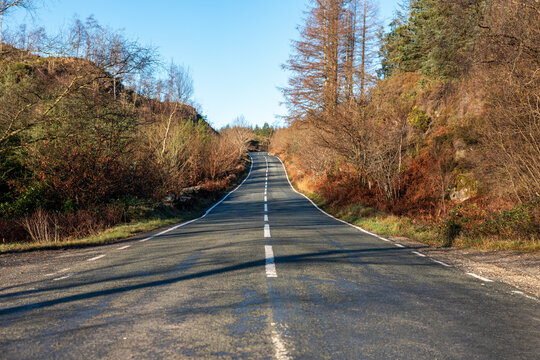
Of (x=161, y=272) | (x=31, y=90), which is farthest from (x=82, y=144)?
(x=161, y=272)

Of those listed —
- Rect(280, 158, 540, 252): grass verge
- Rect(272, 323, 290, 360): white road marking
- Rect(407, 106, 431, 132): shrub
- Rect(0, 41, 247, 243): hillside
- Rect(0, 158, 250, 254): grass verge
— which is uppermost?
Rect(407, 106, 431, 132): shrub

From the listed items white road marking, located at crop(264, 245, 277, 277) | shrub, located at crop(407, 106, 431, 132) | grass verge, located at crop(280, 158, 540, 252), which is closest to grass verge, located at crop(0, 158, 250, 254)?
white road marking, located at crop(264, 245, 277, 277)

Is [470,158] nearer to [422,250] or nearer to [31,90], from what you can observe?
[422,250]

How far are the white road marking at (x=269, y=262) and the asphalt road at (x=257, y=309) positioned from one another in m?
0.05

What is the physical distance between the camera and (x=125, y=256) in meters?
7.13

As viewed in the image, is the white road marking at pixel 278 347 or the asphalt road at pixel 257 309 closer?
the white road marking at pixel 278 347

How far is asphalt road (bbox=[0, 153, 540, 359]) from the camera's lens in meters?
3.01

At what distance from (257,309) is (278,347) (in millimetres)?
961

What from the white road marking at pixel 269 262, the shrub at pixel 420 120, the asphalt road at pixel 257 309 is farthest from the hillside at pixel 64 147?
the shrub at pixel 420 120

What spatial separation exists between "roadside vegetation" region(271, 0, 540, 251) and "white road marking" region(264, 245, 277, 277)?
16.1 feet

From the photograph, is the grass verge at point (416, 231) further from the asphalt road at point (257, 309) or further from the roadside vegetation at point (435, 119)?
the asphalt road at point (257, 309)

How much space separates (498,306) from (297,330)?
276 cm

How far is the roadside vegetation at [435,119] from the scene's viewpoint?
9.41 meters

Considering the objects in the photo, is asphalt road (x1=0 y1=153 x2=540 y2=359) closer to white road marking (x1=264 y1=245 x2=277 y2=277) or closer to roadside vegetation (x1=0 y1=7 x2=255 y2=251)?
white road marking (x1=264 y1=245 x2=277 y2=277)
